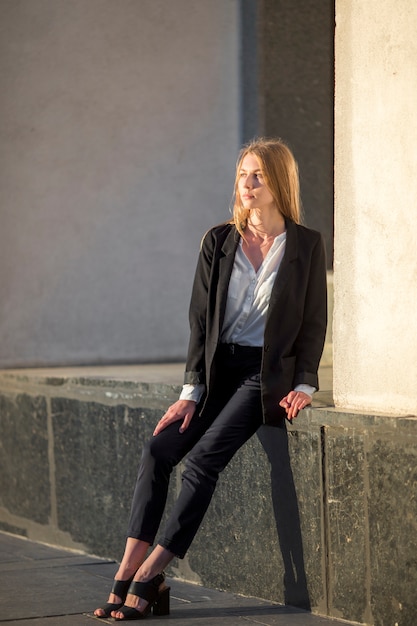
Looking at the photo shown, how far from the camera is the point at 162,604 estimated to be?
16.2 ft

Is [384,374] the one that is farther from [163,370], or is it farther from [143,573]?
[163,370]

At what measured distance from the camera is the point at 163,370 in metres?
7.16

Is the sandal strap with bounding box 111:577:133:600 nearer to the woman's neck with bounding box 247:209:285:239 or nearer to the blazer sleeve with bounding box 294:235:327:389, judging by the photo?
the blazer sleeve with bounding box 294:235:327:389

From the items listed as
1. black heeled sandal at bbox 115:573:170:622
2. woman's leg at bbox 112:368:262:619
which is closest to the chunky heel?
black heeled sandal at bbox 115:573:170:622

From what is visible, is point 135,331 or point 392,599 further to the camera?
point 135,331

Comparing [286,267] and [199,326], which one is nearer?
[286,267]

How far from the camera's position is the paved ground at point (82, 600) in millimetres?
4809

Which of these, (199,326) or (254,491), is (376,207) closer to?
(199,326)

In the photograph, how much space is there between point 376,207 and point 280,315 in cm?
62

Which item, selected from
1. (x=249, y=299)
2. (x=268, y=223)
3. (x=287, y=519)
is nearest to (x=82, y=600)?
(x=287, y=519)

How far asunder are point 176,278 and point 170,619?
3.69 m

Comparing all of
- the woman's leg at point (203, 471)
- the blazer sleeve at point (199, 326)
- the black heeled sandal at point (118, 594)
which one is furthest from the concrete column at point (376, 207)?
the black heeled sandal at point (118, 594)

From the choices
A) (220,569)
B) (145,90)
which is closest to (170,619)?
(220,569)

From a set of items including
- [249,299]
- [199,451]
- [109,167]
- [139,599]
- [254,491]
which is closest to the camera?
[139,599]
